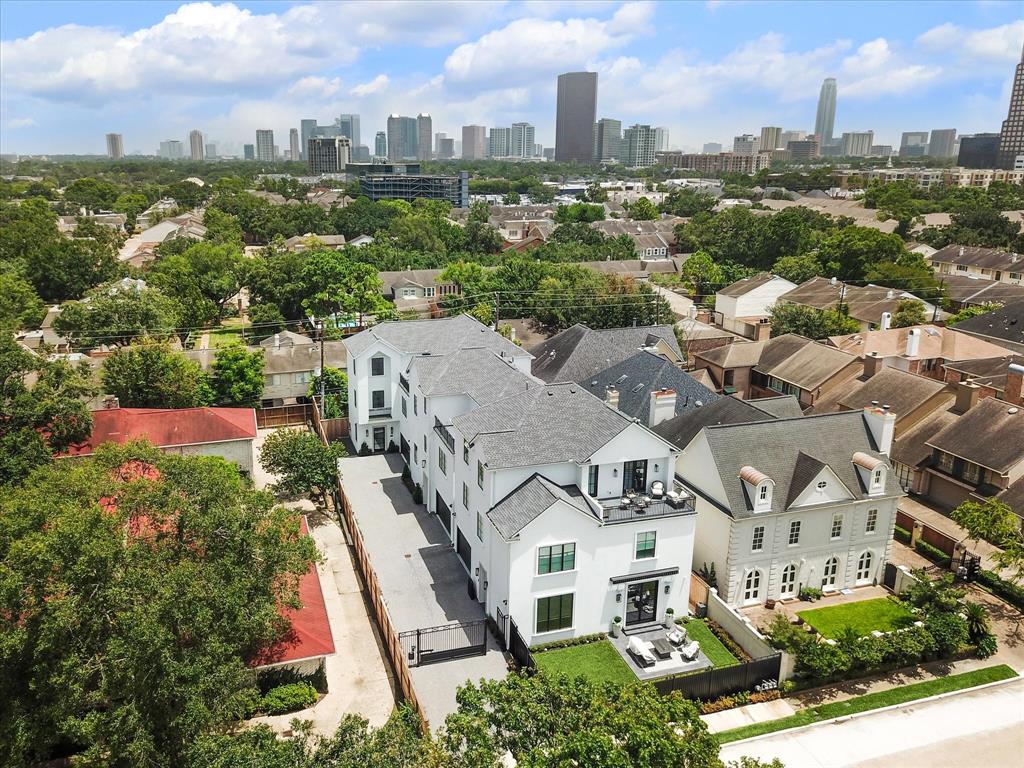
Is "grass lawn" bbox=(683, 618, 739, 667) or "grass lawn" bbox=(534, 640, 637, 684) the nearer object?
"grass lawn" bbox=(534, 640, 637, 684)

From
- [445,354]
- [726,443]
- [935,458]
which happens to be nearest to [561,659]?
[726,443]

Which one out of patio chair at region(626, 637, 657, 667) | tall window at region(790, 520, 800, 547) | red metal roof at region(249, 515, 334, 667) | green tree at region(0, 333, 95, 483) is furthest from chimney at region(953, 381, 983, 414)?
green tree at region(0, 333, 95, 483)

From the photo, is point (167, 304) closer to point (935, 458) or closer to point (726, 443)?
point (726, 443)

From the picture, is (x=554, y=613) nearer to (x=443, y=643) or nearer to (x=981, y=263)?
(x=443, y=643)

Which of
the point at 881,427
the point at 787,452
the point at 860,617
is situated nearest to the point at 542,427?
the point at 787,452

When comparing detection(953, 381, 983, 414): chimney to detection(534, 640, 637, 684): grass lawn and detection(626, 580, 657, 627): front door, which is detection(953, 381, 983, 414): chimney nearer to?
detection(626, 580, 657, 627): front door

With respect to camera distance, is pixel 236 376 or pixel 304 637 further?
pixel 236 376

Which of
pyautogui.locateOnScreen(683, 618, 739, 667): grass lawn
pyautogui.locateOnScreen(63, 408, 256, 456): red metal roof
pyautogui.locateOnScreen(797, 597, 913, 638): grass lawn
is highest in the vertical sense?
pyautogui.locateOnScreen(63, 408, 256, 456): red metal roof
